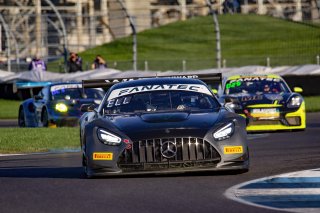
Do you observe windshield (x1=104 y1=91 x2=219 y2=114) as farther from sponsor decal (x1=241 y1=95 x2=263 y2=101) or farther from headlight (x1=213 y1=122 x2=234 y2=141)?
sponsor decal (x1=241 y1=95 x2=263 y2=101)

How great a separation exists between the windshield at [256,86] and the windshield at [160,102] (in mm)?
9279

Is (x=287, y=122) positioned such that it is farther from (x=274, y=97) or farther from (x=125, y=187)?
(x=125, y=187)

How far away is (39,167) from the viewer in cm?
1430

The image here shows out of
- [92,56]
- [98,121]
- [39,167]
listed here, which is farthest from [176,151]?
[92,56]

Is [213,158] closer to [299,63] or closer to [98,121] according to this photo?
[98,121]

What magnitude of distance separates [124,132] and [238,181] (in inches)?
53.8

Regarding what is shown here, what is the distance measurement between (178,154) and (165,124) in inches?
15.8

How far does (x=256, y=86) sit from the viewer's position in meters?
22.7

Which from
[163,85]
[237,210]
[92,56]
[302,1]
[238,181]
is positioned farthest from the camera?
[92,56]

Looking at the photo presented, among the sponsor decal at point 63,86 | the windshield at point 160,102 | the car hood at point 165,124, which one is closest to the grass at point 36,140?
the sponsor decal at point 63,86

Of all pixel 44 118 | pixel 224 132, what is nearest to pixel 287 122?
pixel 44 118

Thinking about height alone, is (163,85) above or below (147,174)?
above

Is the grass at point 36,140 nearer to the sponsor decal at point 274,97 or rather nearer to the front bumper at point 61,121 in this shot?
the front bumper at point 61,121

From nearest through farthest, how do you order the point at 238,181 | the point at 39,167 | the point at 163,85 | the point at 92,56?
the point at 238,181, the point at 163,85, the point at 39,167, the point at 92,56
